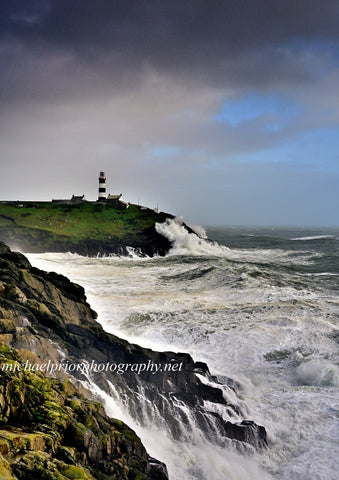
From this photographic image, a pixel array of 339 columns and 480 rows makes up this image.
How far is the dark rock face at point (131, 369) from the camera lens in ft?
38.8

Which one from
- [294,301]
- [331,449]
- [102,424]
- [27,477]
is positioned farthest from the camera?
[294,301]

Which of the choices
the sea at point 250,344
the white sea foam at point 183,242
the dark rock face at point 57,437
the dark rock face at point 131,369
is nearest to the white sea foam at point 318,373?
the sea at point 250,344

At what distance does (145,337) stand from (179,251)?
149ft

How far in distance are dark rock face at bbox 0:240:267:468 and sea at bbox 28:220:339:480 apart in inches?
21.8

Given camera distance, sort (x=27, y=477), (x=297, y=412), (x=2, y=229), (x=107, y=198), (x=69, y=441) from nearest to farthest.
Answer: (x=27, y=477), (x=69, y=441), (x=297, y=412), (x=2, y=229), (x=107, y=198)

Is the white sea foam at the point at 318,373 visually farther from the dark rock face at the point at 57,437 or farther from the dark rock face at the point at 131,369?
the dark rock face at the point at 57,437

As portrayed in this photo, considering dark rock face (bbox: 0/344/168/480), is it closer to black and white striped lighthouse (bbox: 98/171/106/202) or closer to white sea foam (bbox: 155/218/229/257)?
white sea foam (bbox: 155/218/229/257)

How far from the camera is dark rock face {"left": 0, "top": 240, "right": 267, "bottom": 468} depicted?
38.8 ft

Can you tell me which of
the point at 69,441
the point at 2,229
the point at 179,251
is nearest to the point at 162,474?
the point at 69,441

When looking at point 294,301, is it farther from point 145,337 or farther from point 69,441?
point 69,441

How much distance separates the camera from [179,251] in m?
64.9

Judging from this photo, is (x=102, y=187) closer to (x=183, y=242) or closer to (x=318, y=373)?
(x=183, y=242)

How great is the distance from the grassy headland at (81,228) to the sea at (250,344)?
22523 millimetres

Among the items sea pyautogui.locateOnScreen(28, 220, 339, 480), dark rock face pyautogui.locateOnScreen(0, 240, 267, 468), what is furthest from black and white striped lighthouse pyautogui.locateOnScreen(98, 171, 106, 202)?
dark rock face pyautogui.locateOnScreen(0, 240, 267, 468)
